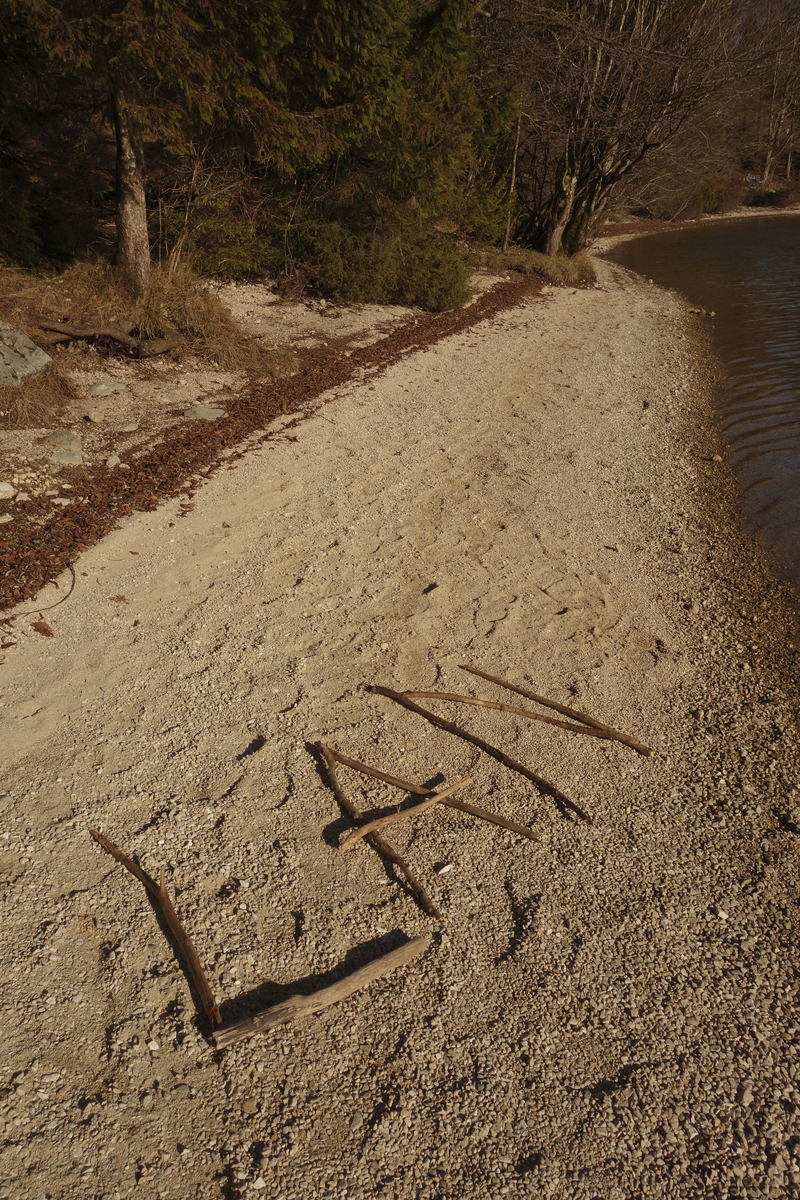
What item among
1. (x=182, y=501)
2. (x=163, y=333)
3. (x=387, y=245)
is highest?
(x=387, y=245)

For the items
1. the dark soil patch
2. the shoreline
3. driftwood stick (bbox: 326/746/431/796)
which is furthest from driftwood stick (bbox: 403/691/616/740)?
the shoreline

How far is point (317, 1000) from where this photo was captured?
322cm

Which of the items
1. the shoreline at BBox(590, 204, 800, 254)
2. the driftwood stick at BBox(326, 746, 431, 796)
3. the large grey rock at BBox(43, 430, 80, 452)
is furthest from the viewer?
the shoreline at BBox(590, 204, 800, 254)

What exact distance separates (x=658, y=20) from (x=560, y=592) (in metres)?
19.6

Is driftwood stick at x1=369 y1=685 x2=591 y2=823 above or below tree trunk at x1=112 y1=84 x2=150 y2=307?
below

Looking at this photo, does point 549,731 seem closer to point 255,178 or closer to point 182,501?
point 182,501

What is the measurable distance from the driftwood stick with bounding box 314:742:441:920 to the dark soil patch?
9.47 feet

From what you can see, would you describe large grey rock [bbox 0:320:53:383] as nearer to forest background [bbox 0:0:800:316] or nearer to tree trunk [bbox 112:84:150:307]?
tree trunk [bbox 112:84:150:307]

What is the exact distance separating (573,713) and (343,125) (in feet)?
31.9

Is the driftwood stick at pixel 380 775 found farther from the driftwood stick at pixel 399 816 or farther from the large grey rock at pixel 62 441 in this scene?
the large grey rock at pixel 62 441

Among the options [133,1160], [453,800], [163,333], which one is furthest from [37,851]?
[163,333]

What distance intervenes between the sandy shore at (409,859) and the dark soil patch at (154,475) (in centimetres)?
28

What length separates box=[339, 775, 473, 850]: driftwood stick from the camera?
403 cm

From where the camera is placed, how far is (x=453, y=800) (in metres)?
4.35
